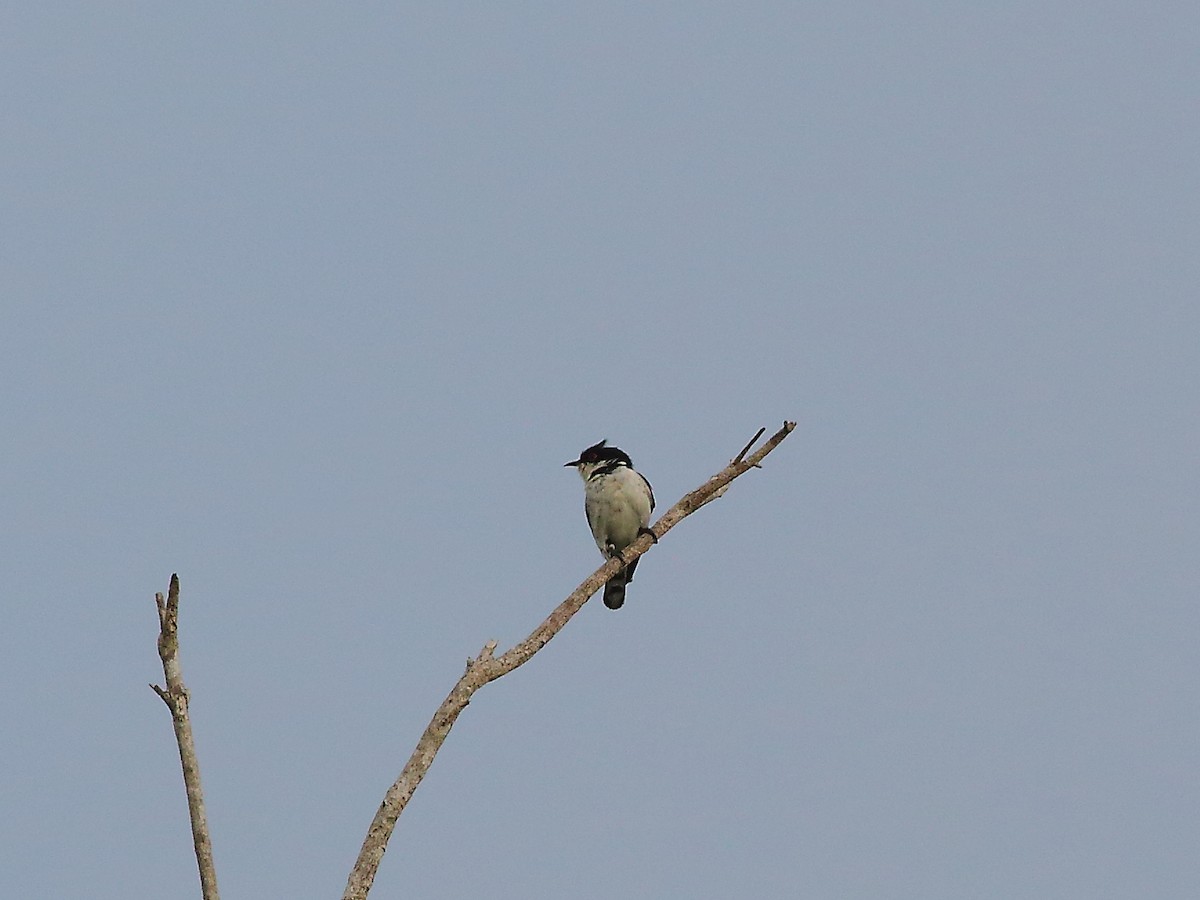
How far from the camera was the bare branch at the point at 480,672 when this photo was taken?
6.38 metres

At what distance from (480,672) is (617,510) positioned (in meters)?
6.15

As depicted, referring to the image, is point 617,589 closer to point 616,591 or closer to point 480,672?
point 616,591

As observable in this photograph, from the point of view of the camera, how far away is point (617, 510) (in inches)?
522

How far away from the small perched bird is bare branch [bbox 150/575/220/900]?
6884 mm

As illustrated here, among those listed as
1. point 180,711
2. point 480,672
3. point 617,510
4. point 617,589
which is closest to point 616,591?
point 617,589

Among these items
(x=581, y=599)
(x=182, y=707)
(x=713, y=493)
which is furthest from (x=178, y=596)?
(x=713, y=493)

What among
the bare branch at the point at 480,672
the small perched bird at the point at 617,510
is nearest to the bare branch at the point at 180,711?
the bare branch at the point at 480,672

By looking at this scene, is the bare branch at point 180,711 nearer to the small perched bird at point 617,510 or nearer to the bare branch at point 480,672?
the bare branch at point 480,672

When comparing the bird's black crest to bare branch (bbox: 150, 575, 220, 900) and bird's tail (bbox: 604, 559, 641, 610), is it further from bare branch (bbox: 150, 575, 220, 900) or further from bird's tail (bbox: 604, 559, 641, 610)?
bare branch (bbox: 150, 575, 220, 900)

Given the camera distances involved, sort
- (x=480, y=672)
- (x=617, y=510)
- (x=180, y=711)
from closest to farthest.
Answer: (x=180, y=711) → (x=480, y=672) → (x=617, y=510)

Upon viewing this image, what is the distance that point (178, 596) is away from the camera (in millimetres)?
6309

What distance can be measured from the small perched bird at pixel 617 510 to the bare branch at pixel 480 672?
386cm

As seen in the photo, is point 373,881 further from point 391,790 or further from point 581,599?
point 581,599

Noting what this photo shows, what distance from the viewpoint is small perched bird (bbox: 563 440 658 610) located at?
13227mm
